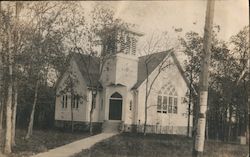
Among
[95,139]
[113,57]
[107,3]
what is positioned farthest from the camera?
[95,139]

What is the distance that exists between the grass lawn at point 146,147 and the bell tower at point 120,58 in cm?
100

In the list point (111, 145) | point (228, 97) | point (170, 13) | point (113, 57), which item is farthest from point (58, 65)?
point (228, 97)

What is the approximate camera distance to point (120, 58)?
24.7ft

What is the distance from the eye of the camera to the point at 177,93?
7.88 meters

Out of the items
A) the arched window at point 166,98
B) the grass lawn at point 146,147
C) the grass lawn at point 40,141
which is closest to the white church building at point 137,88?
the arched window at point 166,98

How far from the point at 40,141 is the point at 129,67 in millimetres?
2173

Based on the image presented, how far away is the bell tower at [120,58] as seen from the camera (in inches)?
284

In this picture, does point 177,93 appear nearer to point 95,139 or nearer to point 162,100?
point 162,100

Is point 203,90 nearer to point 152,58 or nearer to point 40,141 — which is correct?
point 152,58

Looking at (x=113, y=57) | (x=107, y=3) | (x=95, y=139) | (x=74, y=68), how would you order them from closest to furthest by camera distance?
(x=107, y=3) → (x=113, y=57) → (x=95, y=139) → (x=74, y=68)

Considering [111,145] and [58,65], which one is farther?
[58,65]

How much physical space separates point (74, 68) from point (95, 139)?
5.01 ft

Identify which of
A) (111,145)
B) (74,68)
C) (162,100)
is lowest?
(111,145)

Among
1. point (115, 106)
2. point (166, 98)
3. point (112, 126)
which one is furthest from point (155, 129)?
point (115, 106)
